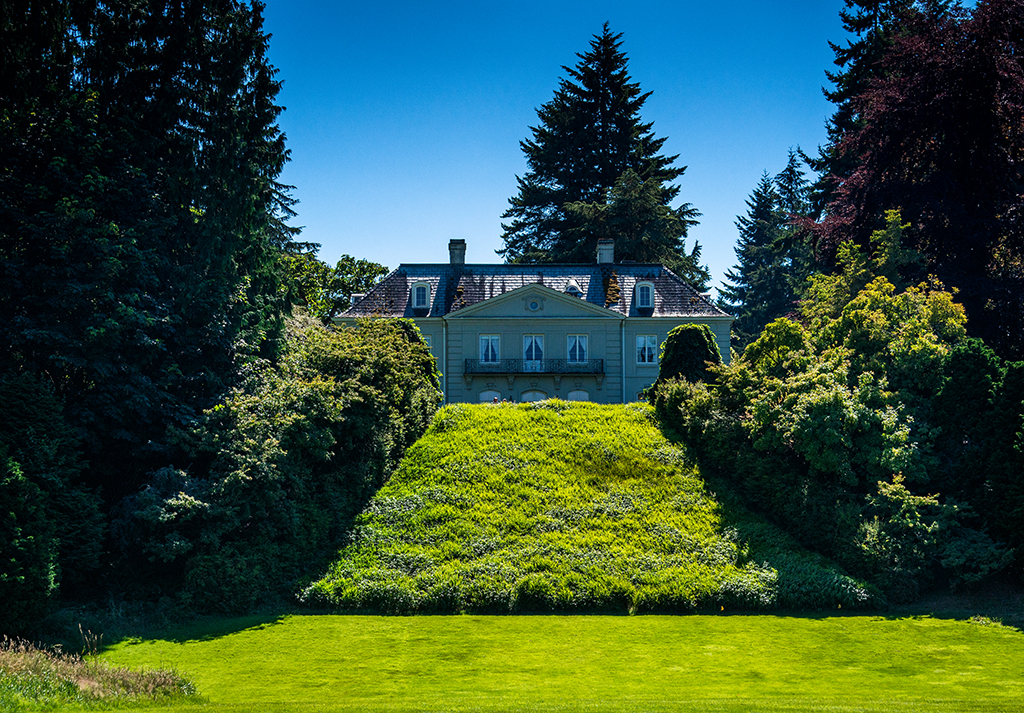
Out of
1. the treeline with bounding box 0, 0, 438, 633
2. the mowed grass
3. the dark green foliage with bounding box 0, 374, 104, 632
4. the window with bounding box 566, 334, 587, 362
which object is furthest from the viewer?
the window with bounding box 566, 334, 587, 362

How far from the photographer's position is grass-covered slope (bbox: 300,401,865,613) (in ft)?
52.1

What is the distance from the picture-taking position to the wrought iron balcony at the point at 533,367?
3916 centimetres

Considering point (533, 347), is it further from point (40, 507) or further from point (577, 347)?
point (40, 507)

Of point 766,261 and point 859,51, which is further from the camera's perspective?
point 766,261

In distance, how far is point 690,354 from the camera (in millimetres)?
25172

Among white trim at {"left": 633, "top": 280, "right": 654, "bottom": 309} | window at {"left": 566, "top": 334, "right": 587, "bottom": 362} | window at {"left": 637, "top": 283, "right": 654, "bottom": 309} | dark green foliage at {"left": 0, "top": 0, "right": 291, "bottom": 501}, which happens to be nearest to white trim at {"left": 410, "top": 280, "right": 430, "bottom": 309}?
window at {"left": 566, "top": 334, "right": 587, "bottom": 362}

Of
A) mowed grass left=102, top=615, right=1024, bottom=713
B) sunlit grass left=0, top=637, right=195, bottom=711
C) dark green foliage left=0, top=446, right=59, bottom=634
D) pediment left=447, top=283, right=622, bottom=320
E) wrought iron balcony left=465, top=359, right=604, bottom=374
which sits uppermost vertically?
pediment left=447, top=283, right=622, bottom=320

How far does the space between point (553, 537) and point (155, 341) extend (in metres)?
9.60

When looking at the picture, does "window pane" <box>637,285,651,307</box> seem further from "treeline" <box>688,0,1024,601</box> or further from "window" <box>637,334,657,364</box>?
"treeline" <box>688,0,1024,601</box>

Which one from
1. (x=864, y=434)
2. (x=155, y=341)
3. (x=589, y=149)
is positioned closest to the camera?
(x=155, y=341)

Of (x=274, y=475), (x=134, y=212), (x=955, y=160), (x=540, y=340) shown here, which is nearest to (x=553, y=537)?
(x=274, y=475)

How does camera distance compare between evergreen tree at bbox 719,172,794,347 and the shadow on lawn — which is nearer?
the shadow on lawn

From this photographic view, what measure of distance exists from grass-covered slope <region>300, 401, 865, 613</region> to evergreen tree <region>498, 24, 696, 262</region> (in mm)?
32154

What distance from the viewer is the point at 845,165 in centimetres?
4216
